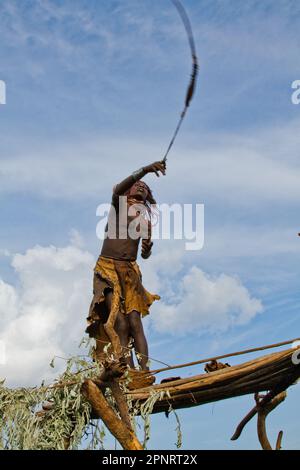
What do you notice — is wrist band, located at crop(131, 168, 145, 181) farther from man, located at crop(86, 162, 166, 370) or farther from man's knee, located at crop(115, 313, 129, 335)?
man's knee, located at crop(115, 313, 129, 335)

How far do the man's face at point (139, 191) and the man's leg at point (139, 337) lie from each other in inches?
52.8

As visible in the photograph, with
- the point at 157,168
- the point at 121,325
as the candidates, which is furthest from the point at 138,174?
the point at 121,325

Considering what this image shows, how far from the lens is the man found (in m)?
8.30

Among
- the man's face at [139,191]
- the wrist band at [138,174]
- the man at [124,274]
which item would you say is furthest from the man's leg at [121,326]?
the wrist band at [138,174]

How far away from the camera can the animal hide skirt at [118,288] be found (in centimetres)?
835

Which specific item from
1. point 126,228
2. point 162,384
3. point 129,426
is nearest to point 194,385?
point 162,384

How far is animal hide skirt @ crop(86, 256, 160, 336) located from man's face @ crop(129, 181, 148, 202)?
2.52 feet

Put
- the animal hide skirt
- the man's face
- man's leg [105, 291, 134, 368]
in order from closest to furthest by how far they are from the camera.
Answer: man's leg [105, 291, 134, 368] < the animal hide skirt < the man's face

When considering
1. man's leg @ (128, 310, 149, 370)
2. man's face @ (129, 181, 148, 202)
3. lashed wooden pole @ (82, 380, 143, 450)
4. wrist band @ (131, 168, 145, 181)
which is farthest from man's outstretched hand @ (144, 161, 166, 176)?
lashed wooden pole @ (82, 380, 143, 450)

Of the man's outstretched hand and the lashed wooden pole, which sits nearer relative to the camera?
the lashed wooden pole
